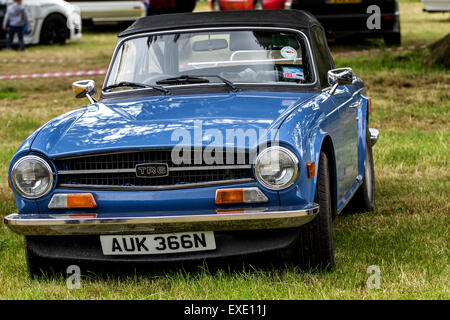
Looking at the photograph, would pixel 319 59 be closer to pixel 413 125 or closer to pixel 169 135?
pixel 169 135

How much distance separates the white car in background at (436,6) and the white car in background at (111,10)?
28.8 ft

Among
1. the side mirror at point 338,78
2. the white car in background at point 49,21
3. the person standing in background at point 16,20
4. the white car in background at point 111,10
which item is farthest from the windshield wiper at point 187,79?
the white car in background at point 111,10

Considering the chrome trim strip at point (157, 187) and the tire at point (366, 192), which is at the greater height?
the chrome trim strip at point (157, 187)

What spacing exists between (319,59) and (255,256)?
2.05m

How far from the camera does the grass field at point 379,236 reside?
452cm

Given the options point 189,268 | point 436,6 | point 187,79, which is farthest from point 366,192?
point 436,6

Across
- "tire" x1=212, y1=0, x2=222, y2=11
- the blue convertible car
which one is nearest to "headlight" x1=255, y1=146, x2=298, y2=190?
the blue convertible car

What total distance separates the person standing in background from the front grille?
16.7m

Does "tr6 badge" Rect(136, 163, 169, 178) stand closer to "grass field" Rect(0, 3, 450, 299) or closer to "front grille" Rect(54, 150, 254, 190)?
"front grille" Rect(54, 150, 254, 190)

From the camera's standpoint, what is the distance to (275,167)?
447 cm

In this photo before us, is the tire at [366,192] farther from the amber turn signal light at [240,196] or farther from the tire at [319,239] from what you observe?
the amber turn signal light at [240,196]

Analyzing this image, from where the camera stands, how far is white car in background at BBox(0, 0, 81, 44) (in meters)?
21.7

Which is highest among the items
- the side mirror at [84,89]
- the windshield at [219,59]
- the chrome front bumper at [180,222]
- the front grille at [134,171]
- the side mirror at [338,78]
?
the windshield at [219,59]

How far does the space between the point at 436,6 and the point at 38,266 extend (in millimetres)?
23151
